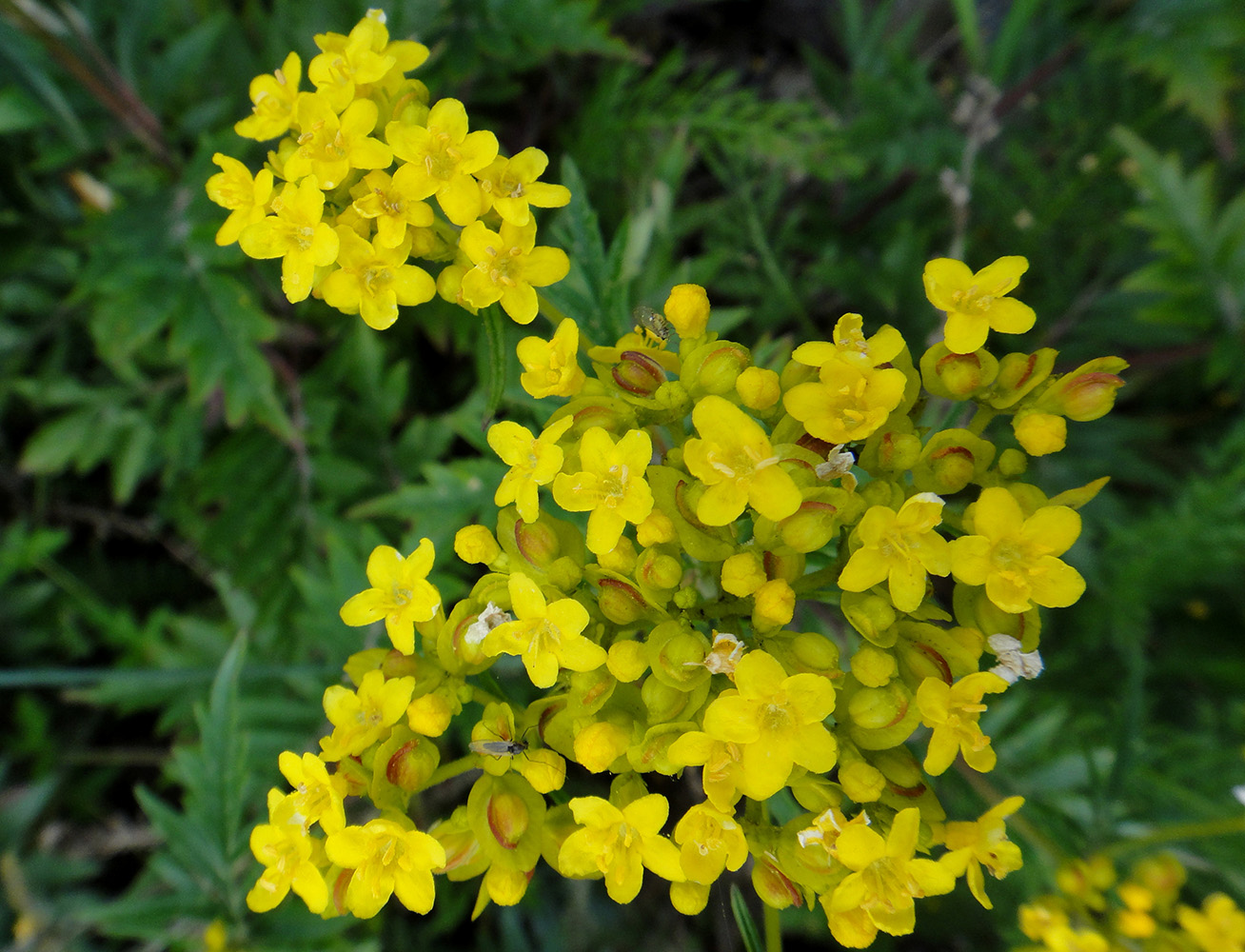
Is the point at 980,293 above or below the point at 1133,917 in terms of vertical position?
above

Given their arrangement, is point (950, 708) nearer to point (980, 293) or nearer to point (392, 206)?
point (980, 293)

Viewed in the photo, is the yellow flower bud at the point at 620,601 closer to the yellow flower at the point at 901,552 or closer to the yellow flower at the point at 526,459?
the yellow flower at the point at 526,459

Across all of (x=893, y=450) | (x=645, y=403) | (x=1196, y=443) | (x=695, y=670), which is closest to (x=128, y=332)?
(x=645, y=403)

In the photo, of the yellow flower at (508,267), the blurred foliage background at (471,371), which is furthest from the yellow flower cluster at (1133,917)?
the yellow flower at (508,267)

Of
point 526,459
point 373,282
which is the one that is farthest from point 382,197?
point 526,459

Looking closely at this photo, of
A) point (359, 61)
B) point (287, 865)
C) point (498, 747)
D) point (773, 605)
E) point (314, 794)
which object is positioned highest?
point (359, 61)

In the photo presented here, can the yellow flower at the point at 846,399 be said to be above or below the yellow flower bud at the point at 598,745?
above

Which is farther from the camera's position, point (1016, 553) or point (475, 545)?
point (475, 545)
